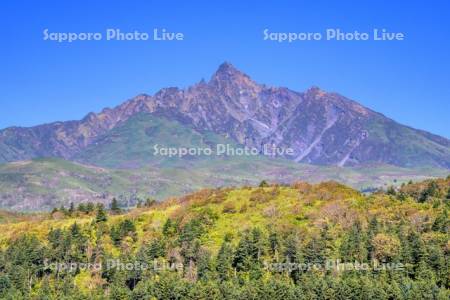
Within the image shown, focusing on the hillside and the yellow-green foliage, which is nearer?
the hillside

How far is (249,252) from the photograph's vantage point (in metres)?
148

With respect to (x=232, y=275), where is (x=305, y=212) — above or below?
above

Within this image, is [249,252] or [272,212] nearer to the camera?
[249,252]

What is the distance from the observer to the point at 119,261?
15138cm

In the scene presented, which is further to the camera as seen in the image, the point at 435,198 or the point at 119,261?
the point at 435,198

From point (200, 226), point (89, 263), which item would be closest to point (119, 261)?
point (89, 263)

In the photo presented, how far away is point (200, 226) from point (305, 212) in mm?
27061

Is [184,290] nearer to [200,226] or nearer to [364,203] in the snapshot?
[200,226]

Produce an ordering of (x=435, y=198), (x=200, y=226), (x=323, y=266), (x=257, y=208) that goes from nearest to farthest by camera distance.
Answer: (x=323, y=266) → (x=200, y=226) → (x=257, y=208) → (x=435, y=198)

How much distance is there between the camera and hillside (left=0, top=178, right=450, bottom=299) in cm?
13250

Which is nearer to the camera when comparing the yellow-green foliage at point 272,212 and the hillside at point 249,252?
the hillside at point 249,252

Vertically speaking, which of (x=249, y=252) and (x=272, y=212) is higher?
(x=272, y=212)

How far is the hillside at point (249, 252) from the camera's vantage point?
132m

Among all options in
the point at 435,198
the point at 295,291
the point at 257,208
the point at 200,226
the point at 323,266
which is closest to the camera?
the point at 295,291
